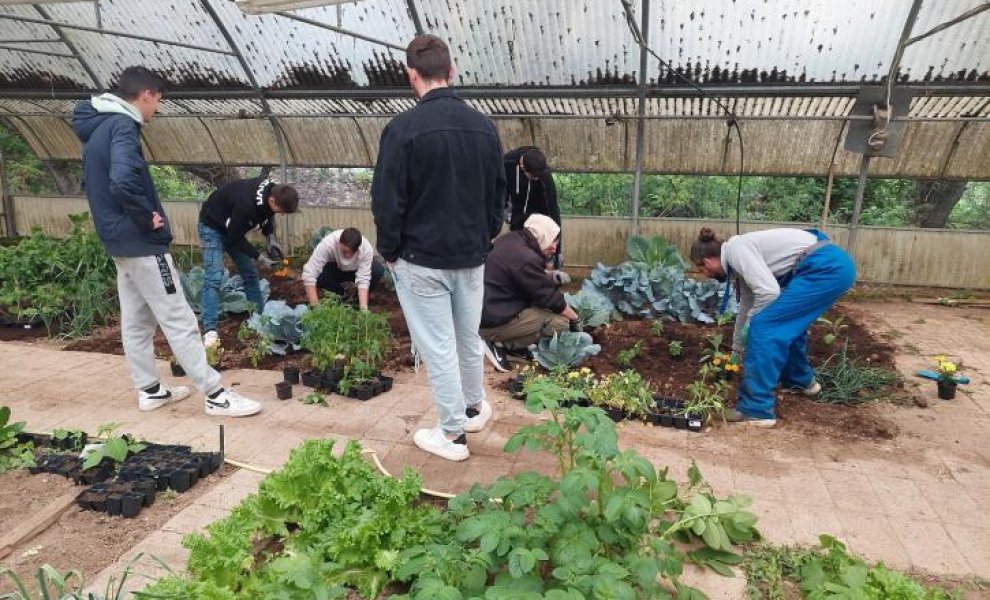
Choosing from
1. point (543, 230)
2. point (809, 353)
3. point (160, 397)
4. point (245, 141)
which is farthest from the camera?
point (245, 141)

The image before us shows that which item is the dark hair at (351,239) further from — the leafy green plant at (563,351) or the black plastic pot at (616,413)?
the black plastic pot at (616,413)

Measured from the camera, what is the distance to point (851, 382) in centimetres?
440

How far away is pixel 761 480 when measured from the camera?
3230 mm

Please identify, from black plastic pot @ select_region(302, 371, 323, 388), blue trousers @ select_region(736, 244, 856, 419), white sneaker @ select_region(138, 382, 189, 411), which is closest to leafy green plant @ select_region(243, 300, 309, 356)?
black plastic pot @ select_region(302, 371, 323, 388)

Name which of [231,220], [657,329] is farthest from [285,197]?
[657,329]

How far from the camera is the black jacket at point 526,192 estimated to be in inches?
222

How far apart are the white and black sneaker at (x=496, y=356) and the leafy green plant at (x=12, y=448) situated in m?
2.98

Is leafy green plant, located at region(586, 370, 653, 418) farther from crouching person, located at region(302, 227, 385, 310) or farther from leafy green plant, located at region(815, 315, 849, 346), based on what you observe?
crouching person, located at region(302, 227, 385, 310)

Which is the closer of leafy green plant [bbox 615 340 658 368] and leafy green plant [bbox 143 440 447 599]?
leafy green plant [bbox 143 440 447 599]

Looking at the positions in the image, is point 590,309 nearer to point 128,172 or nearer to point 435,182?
point 435,182

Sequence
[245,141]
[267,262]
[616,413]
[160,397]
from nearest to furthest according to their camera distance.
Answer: [616,413]
[160,397]
[267,262]
[245,141]

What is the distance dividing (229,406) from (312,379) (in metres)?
0.66

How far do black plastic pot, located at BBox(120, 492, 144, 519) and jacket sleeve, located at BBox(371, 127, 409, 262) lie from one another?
1642 mm

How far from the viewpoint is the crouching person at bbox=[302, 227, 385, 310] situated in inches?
211
